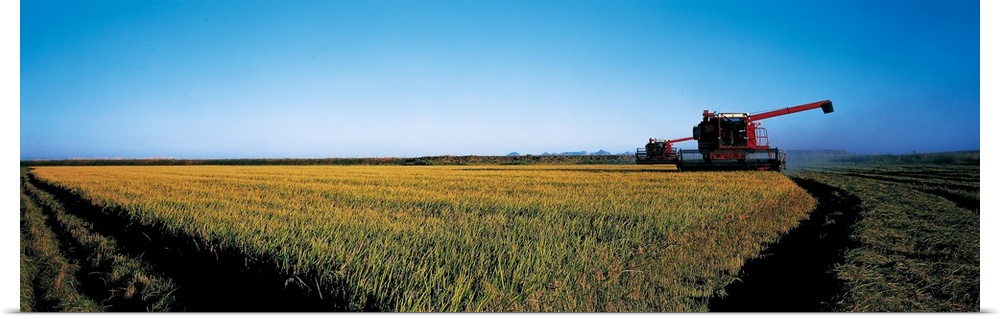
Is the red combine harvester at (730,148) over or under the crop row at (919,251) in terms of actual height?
over

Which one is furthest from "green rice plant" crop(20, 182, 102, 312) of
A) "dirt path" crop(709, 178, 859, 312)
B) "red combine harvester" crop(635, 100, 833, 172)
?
"red combine harvester" crop(635, 100, 833, 172)

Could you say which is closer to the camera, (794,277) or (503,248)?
(503,248)

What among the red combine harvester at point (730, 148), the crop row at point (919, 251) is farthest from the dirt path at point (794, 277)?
the red combine harvester at point (730, 148)

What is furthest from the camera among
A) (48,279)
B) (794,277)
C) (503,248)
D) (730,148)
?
(730,148)

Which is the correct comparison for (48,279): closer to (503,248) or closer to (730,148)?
(503,248)

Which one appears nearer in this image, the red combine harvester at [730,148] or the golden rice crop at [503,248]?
the golden rice crop at [503,248]

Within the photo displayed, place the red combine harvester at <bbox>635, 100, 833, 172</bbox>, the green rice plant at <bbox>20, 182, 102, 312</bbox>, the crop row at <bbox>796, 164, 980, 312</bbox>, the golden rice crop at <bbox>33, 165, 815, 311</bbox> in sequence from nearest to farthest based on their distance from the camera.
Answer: the golden rice crop at <bbox>33, 165, 815, 311</bbox> → the crop row at <bbox>796, 164, 980, 312</bbox> → the green rice plant at <bbox>20, 182, 102, 312</bbox> → the red combine harvester at <bbox>635, 100, 833, 172</bbox>

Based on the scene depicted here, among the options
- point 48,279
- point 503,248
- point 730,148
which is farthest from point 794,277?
point 730,148

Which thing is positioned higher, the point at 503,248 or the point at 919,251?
the point at 503,248

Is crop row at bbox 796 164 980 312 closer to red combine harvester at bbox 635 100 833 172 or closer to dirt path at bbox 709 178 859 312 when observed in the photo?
dirt path at bbox 709 178 859 312

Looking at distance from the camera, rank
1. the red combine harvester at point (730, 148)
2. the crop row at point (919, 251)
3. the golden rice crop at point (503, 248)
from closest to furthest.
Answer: the golden rice crop at point (503, 248), the crop row at point (919, 251), the red combine harvester at point (730, 148)

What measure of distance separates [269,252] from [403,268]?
105 centimetres

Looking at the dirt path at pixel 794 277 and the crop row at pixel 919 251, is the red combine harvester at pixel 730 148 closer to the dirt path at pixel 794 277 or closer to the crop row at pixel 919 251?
the crop row at pixel 919 251

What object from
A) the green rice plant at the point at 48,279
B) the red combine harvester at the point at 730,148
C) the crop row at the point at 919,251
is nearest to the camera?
the crop row at the point at 919,251
